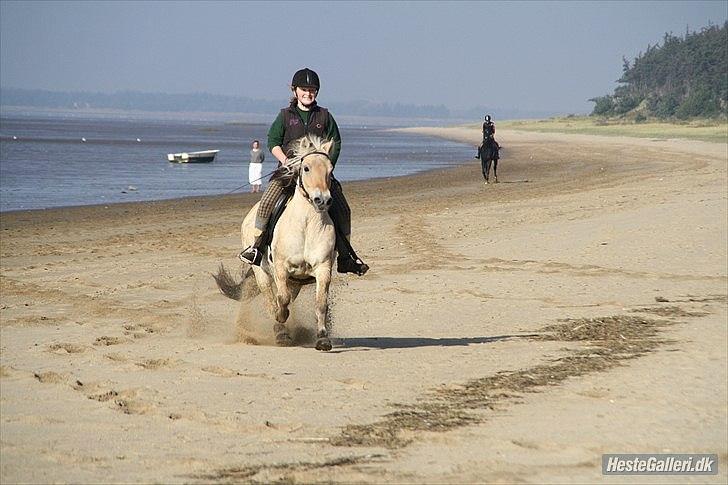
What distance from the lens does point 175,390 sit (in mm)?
8516

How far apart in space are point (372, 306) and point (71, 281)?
188 inches

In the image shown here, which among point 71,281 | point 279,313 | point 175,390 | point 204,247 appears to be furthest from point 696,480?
point 204,247

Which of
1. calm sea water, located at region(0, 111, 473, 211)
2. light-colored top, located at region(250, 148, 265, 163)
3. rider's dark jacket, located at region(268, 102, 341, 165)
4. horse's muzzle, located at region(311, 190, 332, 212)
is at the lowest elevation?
calm sea water, located at region(0, 111, 473, 211)

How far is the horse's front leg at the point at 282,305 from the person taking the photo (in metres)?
10.9

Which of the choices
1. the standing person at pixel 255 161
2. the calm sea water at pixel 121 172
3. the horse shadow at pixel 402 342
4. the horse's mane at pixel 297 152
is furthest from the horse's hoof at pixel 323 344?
the standing person at pixel 255 161

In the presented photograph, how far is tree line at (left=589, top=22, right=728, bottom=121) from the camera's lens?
109875mm

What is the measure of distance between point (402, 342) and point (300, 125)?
7.99ft

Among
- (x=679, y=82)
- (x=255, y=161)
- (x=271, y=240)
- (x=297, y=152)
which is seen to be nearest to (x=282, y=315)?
(x=271, y=240)

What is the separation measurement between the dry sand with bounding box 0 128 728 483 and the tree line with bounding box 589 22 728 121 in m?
91.9

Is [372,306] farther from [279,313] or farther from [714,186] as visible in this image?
[714,186]

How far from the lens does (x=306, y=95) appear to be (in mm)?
11117

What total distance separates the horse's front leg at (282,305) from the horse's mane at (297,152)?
88cm

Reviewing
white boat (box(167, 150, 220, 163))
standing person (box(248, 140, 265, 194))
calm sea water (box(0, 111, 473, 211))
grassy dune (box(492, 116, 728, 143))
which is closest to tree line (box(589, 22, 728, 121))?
grassy dune (box(492, 116, 728, 143))

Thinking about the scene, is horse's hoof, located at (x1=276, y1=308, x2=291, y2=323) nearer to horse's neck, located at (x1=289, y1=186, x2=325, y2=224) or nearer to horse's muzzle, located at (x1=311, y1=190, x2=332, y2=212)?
horse's neck, located at (x1=289, y1=186, x2=325, y2=224)
